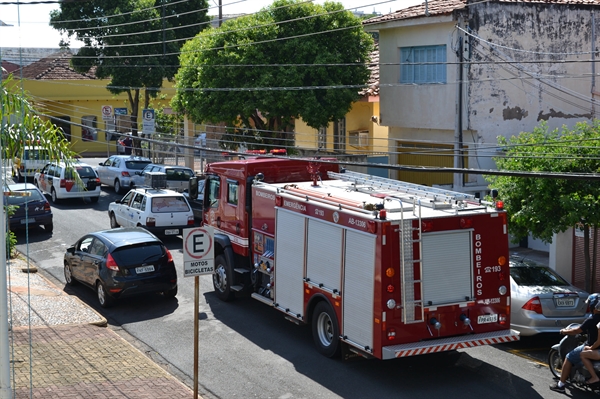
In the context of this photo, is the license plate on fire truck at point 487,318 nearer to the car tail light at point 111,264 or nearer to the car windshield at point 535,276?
the car windshield at point 535,276

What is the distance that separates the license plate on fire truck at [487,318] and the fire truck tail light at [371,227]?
87.0 inches

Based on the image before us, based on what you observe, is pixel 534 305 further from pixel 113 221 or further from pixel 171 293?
pixel 113 221

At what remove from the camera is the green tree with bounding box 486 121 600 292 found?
15.0 m

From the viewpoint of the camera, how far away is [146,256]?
16797 millimetres

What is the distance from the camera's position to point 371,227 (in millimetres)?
11891

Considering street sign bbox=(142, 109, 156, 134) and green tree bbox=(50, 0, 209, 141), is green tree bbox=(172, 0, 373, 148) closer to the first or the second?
street sign bbox=(142, 109, 156, 134)

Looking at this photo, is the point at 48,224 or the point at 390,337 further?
the point at 48,224

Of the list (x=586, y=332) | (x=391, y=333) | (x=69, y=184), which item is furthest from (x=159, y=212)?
(x=586, y=332)

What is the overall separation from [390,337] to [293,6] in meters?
17.7

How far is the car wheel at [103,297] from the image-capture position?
663 inches

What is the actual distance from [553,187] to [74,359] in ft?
29.9

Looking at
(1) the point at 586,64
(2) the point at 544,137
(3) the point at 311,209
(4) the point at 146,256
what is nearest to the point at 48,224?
(4) the point at 146,256

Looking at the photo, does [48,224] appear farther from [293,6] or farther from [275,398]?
[275,398]

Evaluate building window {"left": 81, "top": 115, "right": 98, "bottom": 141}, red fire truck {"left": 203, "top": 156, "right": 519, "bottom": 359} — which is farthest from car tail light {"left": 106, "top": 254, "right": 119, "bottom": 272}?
building window {"left": 81, "top": 115, "right": 98, "bottom": 141}
